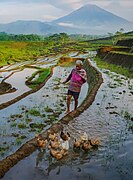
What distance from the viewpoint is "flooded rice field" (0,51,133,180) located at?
695cm

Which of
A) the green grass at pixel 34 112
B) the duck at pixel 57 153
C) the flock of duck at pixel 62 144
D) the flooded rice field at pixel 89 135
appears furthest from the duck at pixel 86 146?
the green grass at pixel 34 112

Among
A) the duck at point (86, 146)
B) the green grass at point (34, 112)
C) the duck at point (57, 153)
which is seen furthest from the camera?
the green grass at point (34, 112)

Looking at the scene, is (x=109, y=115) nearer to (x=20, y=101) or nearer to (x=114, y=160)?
(x=114, y=160)

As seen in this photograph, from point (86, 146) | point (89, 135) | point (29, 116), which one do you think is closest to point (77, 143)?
point (86, 146)

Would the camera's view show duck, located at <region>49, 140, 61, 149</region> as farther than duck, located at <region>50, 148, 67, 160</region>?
Yes

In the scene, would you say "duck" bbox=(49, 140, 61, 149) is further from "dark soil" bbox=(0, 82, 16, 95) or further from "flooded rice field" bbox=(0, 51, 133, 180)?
"dark soil" bbox=(0, 82, 16, 95)

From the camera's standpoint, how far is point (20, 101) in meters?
16.6

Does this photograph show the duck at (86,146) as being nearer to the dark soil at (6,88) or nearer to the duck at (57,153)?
the duck at (57,153)

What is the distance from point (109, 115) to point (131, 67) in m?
17.8

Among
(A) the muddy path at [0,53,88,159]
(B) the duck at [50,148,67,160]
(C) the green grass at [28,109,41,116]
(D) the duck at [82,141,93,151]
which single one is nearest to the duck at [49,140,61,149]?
(B) the duck at [50,148,67,160]

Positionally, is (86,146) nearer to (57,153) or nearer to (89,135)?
(57,153)

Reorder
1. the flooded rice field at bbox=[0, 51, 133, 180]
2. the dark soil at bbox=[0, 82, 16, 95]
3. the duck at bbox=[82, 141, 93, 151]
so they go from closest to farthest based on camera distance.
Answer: the flooded rice field at bbox=[0, 51, 133, 180] < the duck at bbox=[82, 141, 93, 151] < the dark soil at bbox=[0, 82, 16, 95]

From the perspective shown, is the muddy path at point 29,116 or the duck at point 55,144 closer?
the duck at point 55,144

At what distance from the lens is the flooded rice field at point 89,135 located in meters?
6.95
